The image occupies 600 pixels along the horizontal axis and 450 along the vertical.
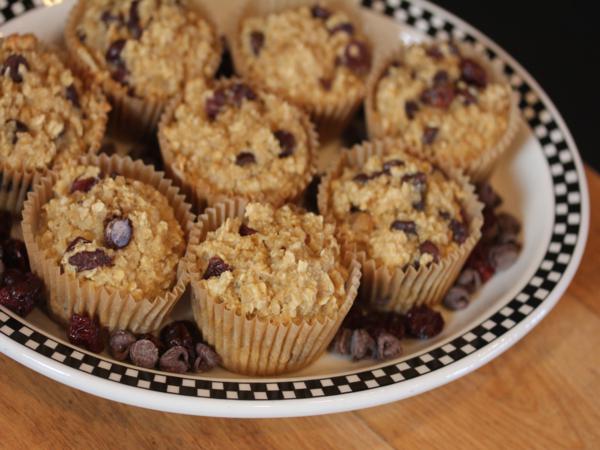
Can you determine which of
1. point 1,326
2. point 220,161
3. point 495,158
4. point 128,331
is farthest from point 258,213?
point 495,158

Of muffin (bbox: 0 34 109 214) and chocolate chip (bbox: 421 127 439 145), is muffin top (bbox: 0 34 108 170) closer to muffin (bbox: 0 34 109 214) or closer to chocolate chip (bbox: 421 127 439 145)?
muffin (bbox: 0 34 109 214)

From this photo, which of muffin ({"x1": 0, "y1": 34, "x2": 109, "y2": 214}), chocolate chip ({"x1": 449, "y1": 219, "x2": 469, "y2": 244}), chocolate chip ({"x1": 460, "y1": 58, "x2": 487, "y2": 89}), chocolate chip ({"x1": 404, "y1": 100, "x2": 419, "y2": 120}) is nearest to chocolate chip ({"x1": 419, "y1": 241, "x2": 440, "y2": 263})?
chocolate chip ({"x1": 449, "y1": 219, "x2": 469, "y2": 244})

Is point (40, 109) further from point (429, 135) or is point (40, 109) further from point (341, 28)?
point (429, 135)

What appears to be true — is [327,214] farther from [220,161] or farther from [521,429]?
[521,429]

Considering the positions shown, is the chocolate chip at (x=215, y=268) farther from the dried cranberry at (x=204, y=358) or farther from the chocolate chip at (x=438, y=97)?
the chocolate chip at (x=438, y=97)

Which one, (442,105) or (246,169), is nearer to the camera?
(246,169)

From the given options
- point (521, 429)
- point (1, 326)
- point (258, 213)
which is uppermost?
point (258, 213)

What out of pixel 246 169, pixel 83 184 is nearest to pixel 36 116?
pixel 83 184
